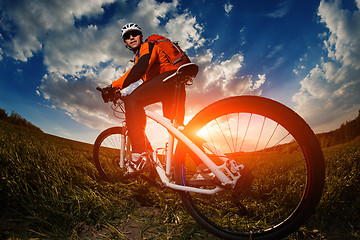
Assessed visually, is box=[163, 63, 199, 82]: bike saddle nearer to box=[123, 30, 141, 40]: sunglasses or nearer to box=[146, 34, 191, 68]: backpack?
box=[146, 34, 191, 68]: backpack

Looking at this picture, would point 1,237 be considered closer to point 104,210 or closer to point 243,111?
point 104,210

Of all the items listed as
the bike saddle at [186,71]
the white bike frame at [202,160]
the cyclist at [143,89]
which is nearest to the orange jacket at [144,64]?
the cyclist at [143,89]

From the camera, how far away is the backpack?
2189 millimetres

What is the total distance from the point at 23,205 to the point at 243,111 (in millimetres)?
2353

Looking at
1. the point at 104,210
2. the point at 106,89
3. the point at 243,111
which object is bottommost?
the point at 104,210

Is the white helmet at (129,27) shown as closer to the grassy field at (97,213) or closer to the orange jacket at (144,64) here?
the orange jacket at (144,64)

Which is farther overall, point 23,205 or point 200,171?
point 200,171

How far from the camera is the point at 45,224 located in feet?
4.75

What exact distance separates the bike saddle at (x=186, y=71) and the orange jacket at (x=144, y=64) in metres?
0.36

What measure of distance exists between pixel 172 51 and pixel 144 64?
430 millimetres

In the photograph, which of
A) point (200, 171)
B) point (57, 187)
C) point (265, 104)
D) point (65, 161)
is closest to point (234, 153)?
point (200, 171)

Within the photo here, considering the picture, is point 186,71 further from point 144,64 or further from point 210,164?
point 210,164

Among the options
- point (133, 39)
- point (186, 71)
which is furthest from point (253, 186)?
point (133, 39)

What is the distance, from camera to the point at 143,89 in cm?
225
